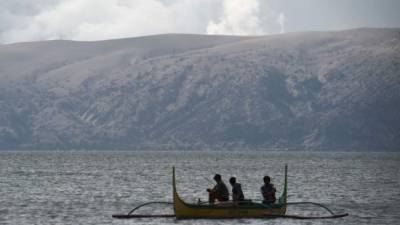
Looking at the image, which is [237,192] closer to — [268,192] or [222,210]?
[222,210]

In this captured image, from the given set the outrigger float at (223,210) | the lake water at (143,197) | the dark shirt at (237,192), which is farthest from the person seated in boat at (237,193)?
the lake water at (143,197)

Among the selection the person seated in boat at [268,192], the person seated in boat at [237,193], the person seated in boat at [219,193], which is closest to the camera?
the person seated in boat at [237,193]

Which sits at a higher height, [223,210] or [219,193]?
[219,193]

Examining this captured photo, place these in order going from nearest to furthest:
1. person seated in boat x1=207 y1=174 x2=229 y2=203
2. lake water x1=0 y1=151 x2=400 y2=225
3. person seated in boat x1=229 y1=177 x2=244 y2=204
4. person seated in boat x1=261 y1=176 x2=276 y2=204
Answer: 1. person seated in boat x1=229 y1=177 x2=244 y2=204
2. person seated in boat x1=207 y1=174 x2=229 y2=203
3. person seated in boat x1=261 y1=176 x2=276 y2=204
4. lake water x1=0 y1=151 x2=400 y2=225

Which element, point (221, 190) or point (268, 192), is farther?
point (268, 192)

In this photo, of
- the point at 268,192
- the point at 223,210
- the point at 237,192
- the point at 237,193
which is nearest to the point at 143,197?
the point at 223,210

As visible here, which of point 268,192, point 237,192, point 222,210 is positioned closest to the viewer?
point 237,192

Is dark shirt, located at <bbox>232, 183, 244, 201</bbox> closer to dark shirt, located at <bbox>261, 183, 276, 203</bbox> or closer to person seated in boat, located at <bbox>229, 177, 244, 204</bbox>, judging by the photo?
person seated in boat, located at <bbox>229, 177, 244, 204</bbox>

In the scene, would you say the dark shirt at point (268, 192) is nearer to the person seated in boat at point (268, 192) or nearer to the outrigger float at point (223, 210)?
the person seated in boat at point (268, 192)

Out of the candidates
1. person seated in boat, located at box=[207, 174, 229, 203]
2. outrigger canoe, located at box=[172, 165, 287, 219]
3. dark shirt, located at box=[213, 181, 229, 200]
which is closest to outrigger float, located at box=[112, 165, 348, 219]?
outrigger canoe, located at box=[172, 165, 287, 219]

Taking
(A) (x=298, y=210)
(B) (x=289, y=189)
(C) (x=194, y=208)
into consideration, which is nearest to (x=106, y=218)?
(C) (x=194, y=208)

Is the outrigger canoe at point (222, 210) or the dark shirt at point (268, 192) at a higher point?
the dark shirt at point (268, 192)

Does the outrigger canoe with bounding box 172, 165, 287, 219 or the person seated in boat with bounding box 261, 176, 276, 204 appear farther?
the person seated in boat with bounding box 261, 176, 276, 204

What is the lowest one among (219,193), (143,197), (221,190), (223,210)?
(223,210)
